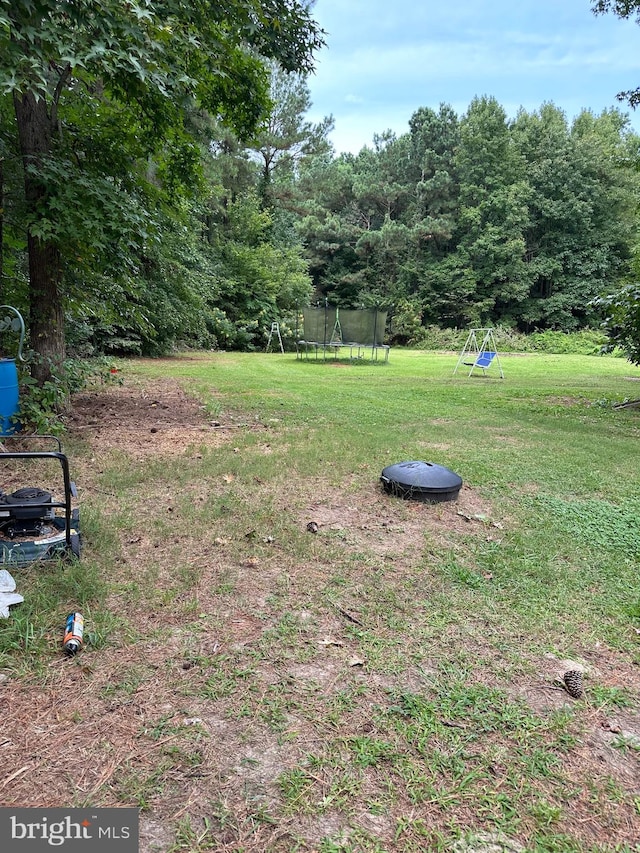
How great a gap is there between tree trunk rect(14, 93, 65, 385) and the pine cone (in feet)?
15.8

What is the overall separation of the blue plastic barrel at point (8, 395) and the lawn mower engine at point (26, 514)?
211 centimetres

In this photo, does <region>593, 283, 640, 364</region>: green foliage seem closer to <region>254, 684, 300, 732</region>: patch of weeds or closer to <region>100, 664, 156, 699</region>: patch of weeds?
<region>254, 684, 300, 732</region>: patch of weeds

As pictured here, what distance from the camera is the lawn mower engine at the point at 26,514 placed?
7.14 feet

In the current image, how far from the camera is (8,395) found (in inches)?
163

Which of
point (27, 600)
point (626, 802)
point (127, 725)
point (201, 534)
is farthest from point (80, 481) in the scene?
point (626, 802)

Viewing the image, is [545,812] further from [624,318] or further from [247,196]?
[247,196]

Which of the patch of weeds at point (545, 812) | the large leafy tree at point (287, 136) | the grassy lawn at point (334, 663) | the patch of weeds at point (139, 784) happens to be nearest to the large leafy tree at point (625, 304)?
the grassy lawn at point (334, 663)

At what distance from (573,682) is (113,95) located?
5.22 metres

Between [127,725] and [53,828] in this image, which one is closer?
[53,828]

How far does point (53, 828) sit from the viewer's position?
114cm

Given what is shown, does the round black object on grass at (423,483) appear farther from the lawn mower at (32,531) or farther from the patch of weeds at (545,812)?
the patch of weeds at (545,812)

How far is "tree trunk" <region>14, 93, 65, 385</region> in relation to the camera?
4352mm

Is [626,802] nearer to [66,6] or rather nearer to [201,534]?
[201,534]

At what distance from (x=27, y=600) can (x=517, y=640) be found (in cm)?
193
